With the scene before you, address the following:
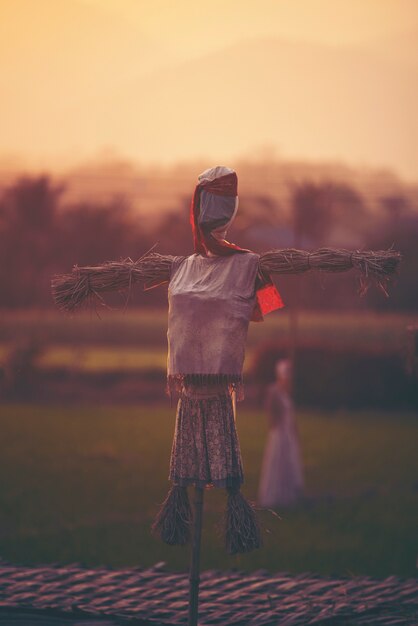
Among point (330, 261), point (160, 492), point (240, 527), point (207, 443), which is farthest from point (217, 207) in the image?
point (160, 492)

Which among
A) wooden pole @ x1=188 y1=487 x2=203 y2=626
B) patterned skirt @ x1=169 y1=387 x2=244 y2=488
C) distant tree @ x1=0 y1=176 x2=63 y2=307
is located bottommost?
wooden pole @ x1=188 y1=487 x2=203 y2=626

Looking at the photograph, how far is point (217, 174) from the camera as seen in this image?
534 cm

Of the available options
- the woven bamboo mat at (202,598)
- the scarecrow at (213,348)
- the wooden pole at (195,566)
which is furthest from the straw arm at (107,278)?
the woven bamboo mat at (202,598)

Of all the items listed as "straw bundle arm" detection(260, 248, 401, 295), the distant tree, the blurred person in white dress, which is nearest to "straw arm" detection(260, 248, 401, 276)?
"straw bundle arm" detection(260, 248, 401, 295)

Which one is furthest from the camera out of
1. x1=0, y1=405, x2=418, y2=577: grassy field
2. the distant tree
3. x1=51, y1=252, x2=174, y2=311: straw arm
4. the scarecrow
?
the distant tree

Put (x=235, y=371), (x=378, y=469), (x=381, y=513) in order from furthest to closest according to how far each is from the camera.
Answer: (x=378, y=469)
(x=381, y=513)
(x=235, y=371)

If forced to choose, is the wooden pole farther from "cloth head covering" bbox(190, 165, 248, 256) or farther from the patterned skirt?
"cloth head covering" bbox(190, 165, 248, 256)

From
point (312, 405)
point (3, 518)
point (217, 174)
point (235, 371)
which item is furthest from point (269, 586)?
point (312, 405)

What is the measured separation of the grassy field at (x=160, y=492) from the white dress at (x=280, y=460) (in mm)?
234

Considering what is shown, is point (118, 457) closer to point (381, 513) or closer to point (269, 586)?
point (381, 513)

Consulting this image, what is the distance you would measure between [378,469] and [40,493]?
196 inches

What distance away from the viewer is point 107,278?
5.61 metres

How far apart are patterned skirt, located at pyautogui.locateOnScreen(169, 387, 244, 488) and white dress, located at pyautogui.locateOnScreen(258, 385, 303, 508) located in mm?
7516

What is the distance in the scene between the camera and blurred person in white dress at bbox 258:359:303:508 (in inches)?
505
